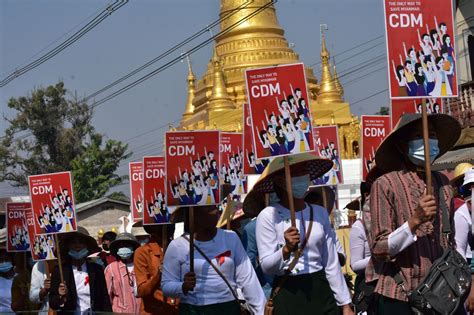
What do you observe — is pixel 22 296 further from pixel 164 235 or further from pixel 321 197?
pixel 321 197

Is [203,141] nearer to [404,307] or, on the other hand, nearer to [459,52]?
[404,307]

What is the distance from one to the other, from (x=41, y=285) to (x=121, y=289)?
2.83ft

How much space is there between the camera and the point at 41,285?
13047 mm

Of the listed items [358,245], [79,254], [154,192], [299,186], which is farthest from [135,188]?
[299,186]

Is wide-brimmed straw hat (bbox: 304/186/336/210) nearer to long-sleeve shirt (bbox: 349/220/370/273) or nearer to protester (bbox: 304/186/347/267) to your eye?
protester (bbox: 304/186/347/267)

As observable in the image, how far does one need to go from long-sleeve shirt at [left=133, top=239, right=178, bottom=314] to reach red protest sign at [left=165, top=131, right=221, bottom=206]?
91 cm

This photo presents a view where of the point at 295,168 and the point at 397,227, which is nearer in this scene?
the point at 397,227

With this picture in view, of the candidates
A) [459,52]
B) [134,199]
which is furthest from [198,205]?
[459,52]

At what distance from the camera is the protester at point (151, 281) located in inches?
418

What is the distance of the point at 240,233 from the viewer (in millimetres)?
12391

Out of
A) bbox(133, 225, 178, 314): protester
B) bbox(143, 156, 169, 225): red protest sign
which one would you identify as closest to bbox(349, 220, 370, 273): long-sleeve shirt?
bbox(133, 225, 178, 314): protester

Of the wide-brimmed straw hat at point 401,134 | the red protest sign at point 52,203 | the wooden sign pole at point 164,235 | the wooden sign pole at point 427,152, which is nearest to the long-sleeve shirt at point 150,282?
the wooden sign pole at point 164,235

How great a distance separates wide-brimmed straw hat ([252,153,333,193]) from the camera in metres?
8.38

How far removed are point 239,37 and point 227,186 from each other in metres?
35.9
